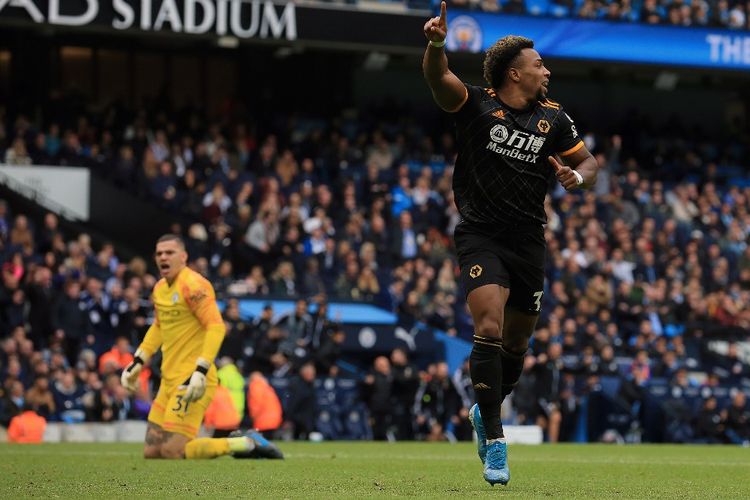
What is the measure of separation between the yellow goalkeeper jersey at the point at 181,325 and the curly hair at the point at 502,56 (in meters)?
3.69

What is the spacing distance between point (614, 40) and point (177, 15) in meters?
9.43

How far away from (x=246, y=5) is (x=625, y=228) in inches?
328

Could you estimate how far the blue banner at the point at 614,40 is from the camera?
28.0 meters

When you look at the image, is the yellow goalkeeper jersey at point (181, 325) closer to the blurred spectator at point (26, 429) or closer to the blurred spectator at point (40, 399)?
the blurred spectator at point (26, 429)

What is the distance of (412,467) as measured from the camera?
10445mm

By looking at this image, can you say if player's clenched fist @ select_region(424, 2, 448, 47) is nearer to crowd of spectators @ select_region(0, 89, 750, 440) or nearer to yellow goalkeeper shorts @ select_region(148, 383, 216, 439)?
yellow goalkeeper shorts @ select_region(148, 383, 216, 439)

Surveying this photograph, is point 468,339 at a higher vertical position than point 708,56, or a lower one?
lower

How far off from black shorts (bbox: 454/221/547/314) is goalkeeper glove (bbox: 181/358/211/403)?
3.17 meters

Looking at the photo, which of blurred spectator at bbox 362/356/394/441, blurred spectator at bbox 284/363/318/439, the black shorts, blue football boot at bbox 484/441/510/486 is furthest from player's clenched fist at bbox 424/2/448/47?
blurred spectator at bbox 362/356/394/441

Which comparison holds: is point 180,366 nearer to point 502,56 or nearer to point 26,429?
point 502,56

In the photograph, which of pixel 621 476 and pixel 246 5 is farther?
pixel 246 5

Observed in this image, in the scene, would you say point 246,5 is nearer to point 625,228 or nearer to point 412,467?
point 625,228

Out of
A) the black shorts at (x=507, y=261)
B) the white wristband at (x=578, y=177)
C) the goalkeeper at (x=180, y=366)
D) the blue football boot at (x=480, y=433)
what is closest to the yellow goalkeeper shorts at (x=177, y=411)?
the goalkeeper at (x=180, y=366)

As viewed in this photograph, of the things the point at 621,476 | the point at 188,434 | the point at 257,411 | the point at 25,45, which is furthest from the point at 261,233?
the point at 621,476
